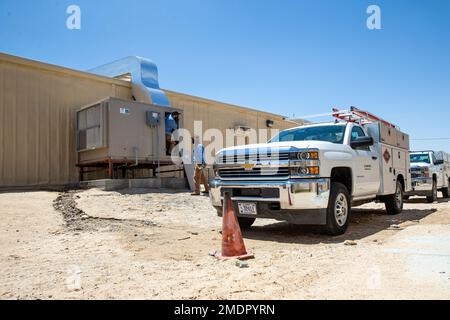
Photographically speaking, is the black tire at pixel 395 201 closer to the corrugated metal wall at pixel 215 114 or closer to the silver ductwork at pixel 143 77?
the silver ductwork at pixel 143 77

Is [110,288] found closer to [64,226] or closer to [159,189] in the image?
[64,226]

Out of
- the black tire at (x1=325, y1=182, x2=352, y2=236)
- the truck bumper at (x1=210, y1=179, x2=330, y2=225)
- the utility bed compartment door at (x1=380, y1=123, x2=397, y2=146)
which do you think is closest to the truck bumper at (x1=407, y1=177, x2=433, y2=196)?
the utility bed compartment door at (x1=380, y1=123, x2=397, y2=146)

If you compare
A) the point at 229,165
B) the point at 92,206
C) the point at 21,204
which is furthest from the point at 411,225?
the point at 21,204

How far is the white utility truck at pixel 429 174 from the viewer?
514 inches

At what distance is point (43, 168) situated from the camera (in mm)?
12773

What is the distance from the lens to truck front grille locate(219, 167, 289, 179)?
593 cm

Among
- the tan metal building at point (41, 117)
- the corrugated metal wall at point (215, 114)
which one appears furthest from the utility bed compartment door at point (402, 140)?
the tan metal building at point (41, 117)

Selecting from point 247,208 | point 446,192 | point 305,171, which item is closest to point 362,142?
point 305,171

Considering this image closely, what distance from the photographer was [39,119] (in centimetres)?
1270

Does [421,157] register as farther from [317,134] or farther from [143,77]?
[143,77]

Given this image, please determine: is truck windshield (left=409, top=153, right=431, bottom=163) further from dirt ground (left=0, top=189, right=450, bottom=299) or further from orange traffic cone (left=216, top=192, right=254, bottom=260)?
orange traffic cone (left=216, top=192, right=254, bottom=260)

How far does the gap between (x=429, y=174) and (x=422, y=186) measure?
2.33 ft

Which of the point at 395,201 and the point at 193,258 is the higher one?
the point at 395,201

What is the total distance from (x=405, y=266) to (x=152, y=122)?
32.2 feet
